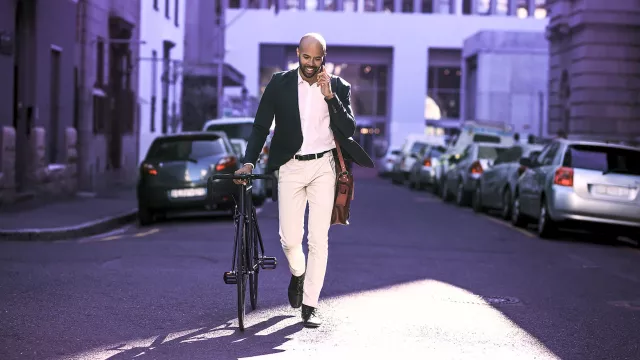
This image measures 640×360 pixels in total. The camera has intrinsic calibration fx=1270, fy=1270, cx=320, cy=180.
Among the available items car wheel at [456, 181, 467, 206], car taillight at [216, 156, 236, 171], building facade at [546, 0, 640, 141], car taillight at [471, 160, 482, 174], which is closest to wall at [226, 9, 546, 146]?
building facade at [546, 0, 640, 141]

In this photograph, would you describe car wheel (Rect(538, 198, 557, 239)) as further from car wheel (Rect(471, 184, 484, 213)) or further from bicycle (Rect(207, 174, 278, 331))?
bicycle (Rect(207, 174, 278, 331))

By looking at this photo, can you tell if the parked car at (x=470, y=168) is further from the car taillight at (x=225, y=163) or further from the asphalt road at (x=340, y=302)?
the asphalt road at (x=340, y=302)

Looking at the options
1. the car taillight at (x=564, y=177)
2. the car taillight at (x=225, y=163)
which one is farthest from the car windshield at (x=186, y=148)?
the car taillight at (x=564, y=177)

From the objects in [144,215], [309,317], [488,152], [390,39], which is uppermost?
[390,39]

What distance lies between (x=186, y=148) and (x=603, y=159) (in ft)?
21.0

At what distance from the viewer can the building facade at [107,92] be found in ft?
89.6

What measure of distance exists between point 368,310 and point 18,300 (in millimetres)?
2608

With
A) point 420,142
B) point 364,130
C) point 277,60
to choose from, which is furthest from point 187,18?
point 364,130

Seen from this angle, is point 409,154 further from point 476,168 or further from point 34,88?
point 34,88

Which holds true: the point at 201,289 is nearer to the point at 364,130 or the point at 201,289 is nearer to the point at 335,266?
the point at 335,266

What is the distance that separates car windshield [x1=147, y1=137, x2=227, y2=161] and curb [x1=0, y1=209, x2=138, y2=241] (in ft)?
3.99

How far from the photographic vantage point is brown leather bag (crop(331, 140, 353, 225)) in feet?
27.5

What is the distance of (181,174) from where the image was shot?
1950 cm

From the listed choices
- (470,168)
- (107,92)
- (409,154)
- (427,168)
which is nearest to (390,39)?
(409,154)
